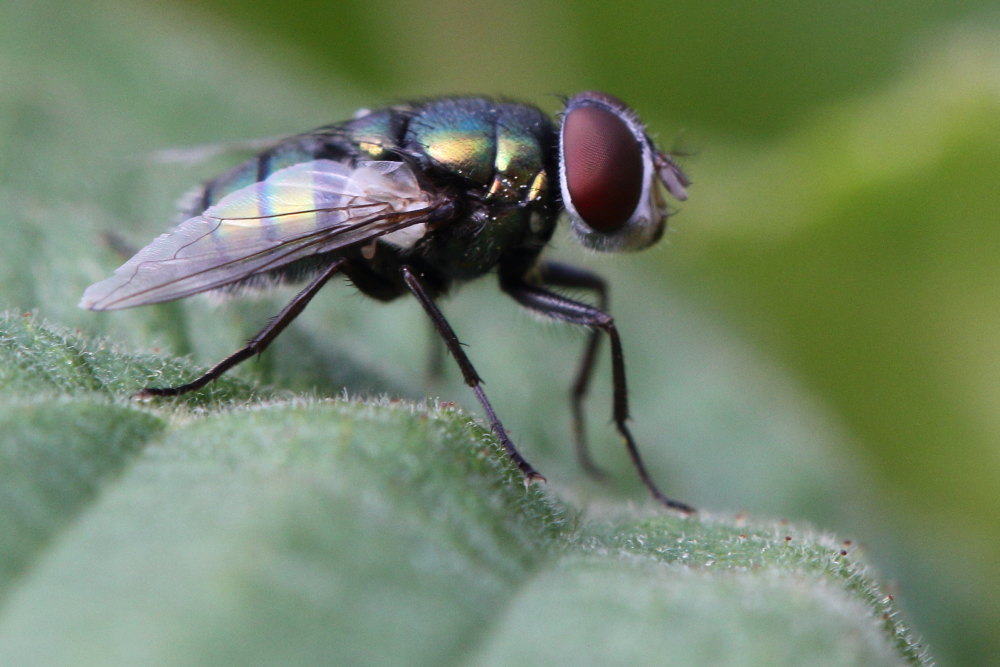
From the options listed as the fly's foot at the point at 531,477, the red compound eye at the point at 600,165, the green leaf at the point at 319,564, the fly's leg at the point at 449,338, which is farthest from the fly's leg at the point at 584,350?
the green leaf at the point at 319,564

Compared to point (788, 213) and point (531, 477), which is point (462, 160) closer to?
point (531, 477)

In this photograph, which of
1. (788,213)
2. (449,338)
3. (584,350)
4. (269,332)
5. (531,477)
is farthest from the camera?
(788,213)

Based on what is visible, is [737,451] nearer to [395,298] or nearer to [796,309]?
[796,309]

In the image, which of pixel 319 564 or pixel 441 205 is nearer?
pixel 319 564

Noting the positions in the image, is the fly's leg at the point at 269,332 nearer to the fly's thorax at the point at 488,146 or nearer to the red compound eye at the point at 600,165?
the fly's thorax at the point at 488,146

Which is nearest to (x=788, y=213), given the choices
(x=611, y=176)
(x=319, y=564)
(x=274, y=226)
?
(x=611, y=176)

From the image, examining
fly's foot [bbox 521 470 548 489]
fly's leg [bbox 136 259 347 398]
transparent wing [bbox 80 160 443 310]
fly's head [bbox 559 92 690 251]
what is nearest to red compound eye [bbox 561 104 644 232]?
fly's head [bbox 559 92 690 251]
